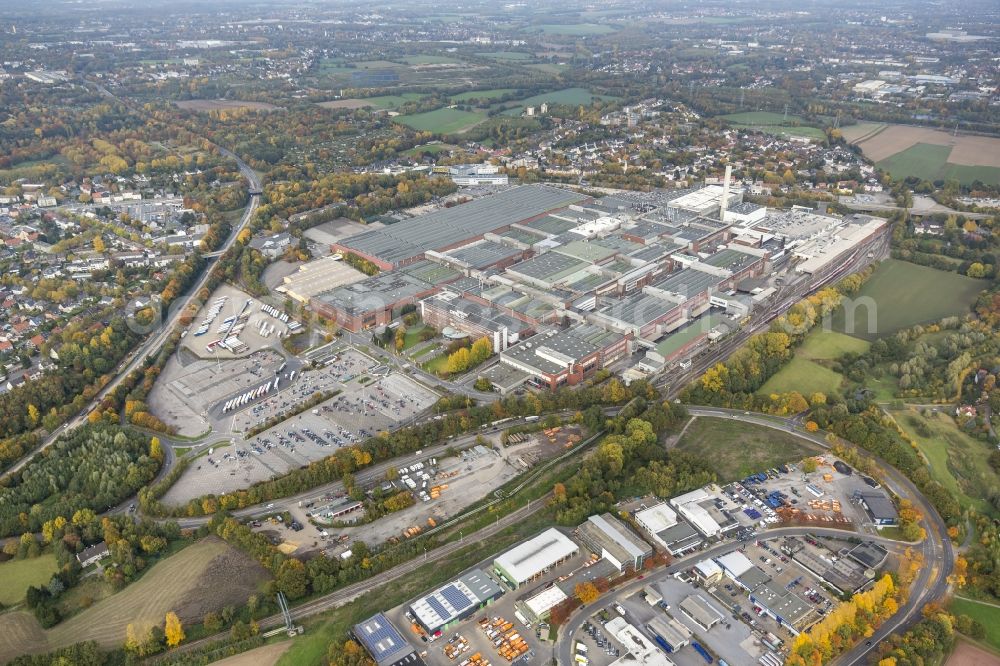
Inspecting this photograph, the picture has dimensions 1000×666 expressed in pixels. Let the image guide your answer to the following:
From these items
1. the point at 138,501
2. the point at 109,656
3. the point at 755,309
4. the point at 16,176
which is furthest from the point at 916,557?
the point at 16,176

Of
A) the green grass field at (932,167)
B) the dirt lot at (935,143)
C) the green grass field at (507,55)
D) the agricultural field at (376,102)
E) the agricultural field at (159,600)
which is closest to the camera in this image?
the agricultural field at (159,600)

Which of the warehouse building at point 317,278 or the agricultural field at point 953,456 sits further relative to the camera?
the warehouse building at point 317,278

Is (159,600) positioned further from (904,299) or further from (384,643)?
(904,299)

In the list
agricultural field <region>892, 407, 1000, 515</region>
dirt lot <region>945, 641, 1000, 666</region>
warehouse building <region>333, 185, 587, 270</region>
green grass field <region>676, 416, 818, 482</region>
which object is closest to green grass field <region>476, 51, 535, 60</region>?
warehouse building <region>333, 185, 587, 270</region>

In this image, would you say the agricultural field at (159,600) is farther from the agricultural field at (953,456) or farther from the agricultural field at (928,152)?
the agricultural field at (928,152)

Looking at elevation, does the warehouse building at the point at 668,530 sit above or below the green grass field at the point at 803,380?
below

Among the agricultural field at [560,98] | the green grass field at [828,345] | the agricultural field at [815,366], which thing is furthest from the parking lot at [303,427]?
the agricultural field at [560,98]

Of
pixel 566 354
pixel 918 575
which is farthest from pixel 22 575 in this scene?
pixel 918 575

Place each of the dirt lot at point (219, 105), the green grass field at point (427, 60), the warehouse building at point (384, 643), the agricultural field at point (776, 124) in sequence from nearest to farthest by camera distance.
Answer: the warehouse building at point (384, 643) → the agricultural field at point (776, 124) → the dirt lot at point (219, 105) → the green grass field at point (427, 60)
